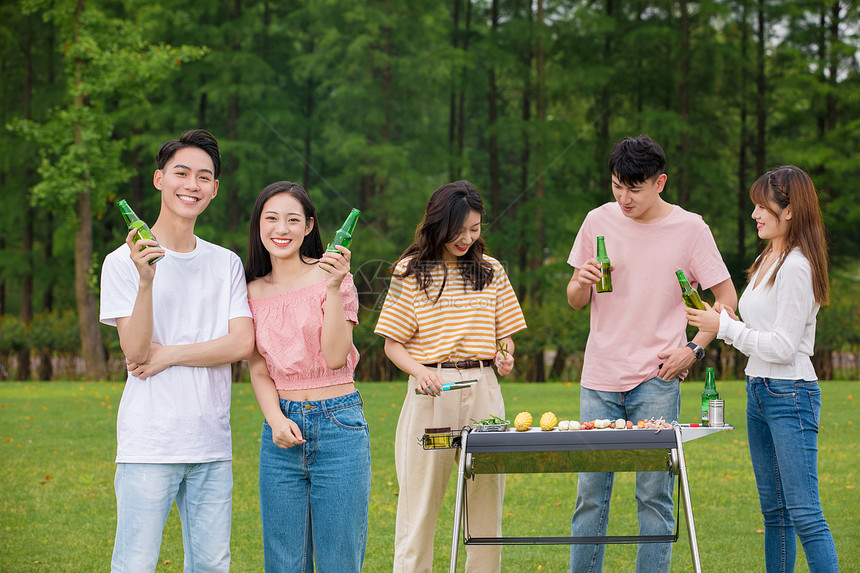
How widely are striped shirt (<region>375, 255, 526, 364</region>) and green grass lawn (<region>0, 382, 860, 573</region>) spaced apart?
640 millimetres

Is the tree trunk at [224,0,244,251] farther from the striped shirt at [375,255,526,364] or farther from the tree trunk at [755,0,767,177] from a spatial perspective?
the striped shirt at [375,255,526,364]

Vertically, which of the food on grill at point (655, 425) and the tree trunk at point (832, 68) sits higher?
the tree trunk at point (832, 68)

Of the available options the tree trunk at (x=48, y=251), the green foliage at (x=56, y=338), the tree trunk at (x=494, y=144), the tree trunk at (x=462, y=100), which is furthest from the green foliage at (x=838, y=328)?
the tree trunk at (x=48, y=251)

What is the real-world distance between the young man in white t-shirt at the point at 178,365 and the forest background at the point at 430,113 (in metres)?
12.8

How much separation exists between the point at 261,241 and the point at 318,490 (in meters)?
0.90

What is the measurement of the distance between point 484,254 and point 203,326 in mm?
1261

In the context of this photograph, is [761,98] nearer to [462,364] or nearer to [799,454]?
[799,454]

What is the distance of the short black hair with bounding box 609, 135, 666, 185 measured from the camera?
134 inches

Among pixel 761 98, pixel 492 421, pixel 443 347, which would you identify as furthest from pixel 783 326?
pixel 761 98

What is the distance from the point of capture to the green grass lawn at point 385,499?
4.94 metres

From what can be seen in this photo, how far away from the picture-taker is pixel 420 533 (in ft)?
11.3

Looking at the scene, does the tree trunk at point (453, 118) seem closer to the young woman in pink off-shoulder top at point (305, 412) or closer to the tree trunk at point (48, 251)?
the tree trunk at point (48, 251)

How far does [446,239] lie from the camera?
3.40 m

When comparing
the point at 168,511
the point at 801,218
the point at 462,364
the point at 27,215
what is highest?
the point at 27,215
